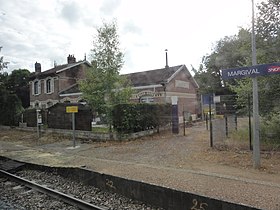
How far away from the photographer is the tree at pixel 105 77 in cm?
1719

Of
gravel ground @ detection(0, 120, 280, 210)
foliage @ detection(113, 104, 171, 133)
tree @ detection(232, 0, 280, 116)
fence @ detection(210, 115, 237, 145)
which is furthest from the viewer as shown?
foliage @ detection(113, 104, 171, 133)

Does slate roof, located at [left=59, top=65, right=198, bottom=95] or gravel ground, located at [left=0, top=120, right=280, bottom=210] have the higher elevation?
slate roof, located at [left=59, top=65, right=198, bottom=95]

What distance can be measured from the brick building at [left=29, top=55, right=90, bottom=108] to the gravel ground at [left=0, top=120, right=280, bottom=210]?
1902cm

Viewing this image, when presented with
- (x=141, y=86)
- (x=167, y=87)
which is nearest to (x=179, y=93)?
(x=167, y=87)

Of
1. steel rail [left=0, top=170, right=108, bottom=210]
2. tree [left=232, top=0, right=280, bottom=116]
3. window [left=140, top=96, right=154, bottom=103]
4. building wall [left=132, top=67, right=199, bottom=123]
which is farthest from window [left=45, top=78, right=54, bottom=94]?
tree [left=232, top=0, right=280, bottom=116]

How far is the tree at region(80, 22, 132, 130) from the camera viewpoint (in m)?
17.2

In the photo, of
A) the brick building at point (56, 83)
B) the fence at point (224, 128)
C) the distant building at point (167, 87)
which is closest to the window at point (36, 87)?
the brick building at point (56, 83)

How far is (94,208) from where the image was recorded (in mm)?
6293

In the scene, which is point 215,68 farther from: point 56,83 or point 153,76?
point 56,83

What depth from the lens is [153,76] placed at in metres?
27.4

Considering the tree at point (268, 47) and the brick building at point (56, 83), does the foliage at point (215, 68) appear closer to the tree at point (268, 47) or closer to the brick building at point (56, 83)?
the brick building at point (56, 83)

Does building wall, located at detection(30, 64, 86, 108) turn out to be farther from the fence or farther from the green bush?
the green bush

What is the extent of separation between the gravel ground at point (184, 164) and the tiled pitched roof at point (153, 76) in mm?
10902

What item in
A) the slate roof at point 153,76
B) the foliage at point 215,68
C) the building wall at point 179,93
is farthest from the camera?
the foliage at point 215,68
